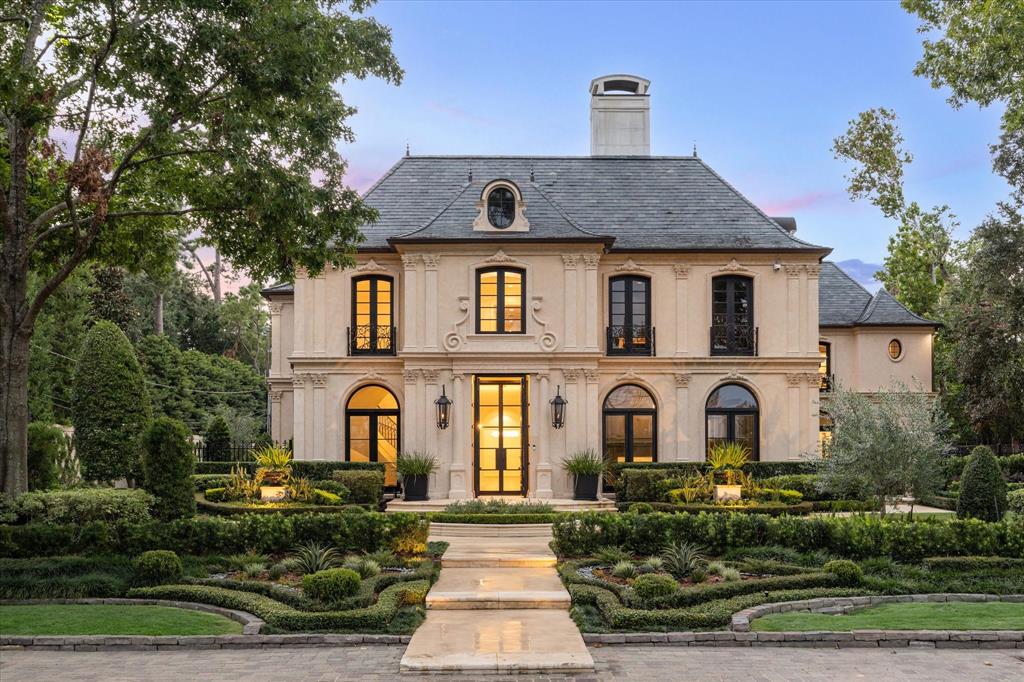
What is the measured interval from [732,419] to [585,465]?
546 centimetres

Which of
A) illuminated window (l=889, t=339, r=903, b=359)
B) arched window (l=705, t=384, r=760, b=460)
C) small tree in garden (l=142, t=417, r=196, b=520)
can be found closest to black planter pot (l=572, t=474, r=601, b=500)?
arched window (l=705, t=384, r=760, b=460)

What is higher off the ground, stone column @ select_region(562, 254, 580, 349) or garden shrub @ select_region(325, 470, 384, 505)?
stone column @ select_region(562, 254, 580, 349)

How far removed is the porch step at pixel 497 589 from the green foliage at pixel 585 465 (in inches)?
311

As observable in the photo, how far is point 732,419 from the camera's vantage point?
81.8ft

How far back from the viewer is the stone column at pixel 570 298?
23.4 m

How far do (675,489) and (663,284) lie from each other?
6816 mm

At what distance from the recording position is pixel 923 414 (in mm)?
15961

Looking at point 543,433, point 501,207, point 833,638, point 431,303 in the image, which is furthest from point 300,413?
point 833,638

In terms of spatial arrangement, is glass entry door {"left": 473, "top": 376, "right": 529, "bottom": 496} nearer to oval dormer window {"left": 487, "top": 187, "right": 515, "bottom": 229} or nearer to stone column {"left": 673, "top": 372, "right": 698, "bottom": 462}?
oval dormer window {"left": 487, "top": 187, "right": 515, "bottom": 229}

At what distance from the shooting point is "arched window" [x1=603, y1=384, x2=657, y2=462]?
81.0ft

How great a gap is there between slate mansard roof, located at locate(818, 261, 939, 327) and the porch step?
18.5 m

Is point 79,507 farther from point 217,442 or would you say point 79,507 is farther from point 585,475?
point 217,442

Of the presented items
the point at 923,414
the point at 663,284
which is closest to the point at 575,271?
the point at 663,284

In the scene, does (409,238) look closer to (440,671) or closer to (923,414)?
(923,414)
